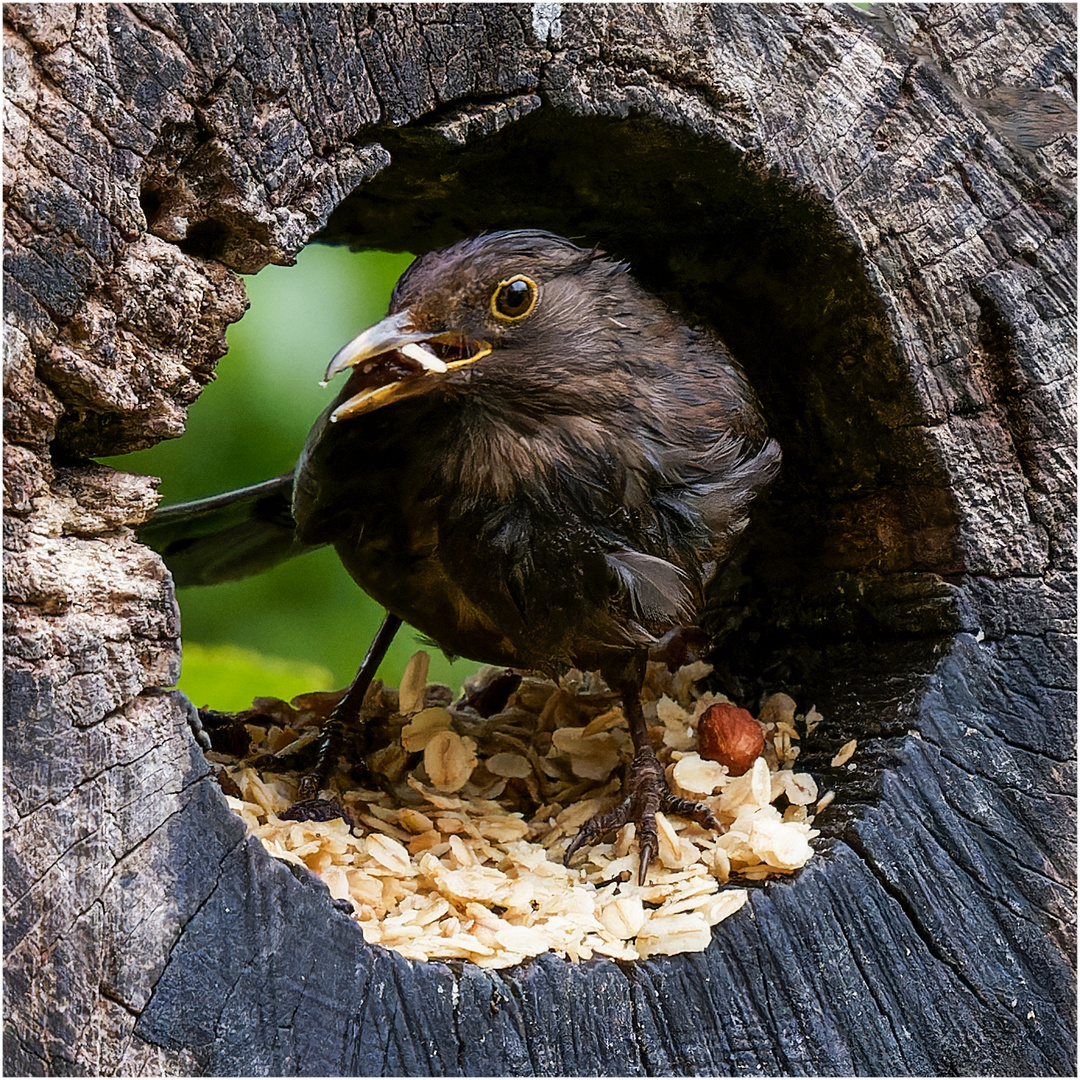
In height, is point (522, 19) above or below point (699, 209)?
above

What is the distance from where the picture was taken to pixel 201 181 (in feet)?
5.40

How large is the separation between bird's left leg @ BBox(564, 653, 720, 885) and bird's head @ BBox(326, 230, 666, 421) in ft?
2.28

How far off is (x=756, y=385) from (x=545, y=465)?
0.75 metres

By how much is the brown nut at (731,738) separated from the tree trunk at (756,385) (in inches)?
6.7

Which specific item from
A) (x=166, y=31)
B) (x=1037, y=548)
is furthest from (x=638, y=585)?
(x=166, y=31)

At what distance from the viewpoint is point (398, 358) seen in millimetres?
1985

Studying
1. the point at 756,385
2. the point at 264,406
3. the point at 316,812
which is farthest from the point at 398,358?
the point at 264,406

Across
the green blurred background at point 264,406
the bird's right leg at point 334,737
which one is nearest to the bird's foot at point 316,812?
the bird's right leg at point 334,737

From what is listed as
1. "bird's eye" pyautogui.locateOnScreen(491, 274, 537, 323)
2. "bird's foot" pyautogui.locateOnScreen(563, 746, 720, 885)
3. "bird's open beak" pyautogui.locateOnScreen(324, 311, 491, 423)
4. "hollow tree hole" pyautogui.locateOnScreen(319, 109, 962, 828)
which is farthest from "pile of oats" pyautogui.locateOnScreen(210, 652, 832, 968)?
"bird's eye" pyautogui.locateOnScreen(491, 274, 537, 323)

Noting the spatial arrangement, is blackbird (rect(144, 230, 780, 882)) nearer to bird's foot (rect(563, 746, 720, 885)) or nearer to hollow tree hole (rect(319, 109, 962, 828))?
bird's foot (rect(563, 746, 720, 885))

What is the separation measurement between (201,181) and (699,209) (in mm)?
1083

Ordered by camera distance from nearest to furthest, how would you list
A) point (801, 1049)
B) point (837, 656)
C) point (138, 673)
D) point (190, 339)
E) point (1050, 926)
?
point (138, 673) < point (190, 339) < point (801, 1049) < point (1050, 926) < point (837, 656)

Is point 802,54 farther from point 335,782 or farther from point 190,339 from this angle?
point 335,782

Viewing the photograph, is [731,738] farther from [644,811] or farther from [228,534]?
[228,534]
